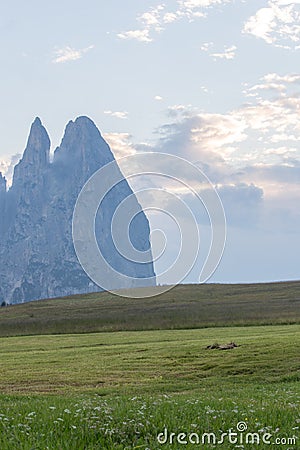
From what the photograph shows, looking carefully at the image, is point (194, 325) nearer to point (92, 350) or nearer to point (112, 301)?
point (92, 350)

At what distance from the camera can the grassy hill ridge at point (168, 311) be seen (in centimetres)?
7700

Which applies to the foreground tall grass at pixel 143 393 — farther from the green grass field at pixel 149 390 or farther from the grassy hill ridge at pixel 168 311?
the grassy hill ridge at pixel 168 311

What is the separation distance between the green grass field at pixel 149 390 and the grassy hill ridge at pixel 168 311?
0.87 m

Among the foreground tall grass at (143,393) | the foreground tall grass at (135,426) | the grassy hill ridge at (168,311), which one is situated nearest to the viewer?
the foreground tall grass at (135,426)

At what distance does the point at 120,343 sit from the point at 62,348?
4.92 metres

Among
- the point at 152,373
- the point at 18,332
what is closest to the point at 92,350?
the point at 152,373

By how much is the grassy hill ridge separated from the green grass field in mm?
871

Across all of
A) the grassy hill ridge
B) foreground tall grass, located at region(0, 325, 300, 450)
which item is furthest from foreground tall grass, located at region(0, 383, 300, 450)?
the grassy hill ridge

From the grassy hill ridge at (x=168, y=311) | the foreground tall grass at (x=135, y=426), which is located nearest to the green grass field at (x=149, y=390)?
the foreground tall grass at (x=135, y=426)

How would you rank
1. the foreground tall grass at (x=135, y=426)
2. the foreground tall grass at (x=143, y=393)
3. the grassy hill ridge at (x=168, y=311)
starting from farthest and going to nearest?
the grassy hill ridge at (x=168, y=311) → the foreground tall grass at (x=143, y=393) → the foreground tall grass at (x=135, y=426)

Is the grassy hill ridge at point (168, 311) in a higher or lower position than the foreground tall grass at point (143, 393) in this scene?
higher

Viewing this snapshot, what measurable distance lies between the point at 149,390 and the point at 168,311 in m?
78.6

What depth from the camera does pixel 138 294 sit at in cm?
15025

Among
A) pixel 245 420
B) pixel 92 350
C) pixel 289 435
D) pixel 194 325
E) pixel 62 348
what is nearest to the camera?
pixel 289 435
